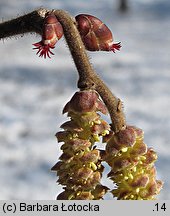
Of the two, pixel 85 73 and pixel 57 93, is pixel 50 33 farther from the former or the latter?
pixel 57 93

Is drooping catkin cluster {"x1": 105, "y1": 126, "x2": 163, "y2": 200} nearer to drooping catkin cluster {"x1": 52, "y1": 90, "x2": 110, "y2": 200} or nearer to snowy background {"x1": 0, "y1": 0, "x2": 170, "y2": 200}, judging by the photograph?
drooping catkin cluster {"x1": 52, "y1": 90, "x2": 110, "y2": 200}

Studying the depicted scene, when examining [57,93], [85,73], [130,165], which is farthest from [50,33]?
[57,93]

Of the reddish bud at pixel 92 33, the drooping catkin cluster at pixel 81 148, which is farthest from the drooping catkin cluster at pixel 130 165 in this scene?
the reddish bud at pixel 92 33

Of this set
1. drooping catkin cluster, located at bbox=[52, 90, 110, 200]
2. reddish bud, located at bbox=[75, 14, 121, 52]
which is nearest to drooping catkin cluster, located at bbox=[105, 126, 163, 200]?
drooping catkin cluster, located at bbox=[52, 90, 110, 200]

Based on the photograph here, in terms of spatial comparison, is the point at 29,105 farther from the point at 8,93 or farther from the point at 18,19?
the point at 18,19

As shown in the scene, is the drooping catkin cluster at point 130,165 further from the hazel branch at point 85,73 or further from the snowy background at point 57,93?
the snowy background at point 57,93

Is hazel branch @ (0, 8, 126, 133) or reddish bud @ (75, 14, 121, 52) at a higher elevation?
reddish bud @ (75, 14, 121, 52)
